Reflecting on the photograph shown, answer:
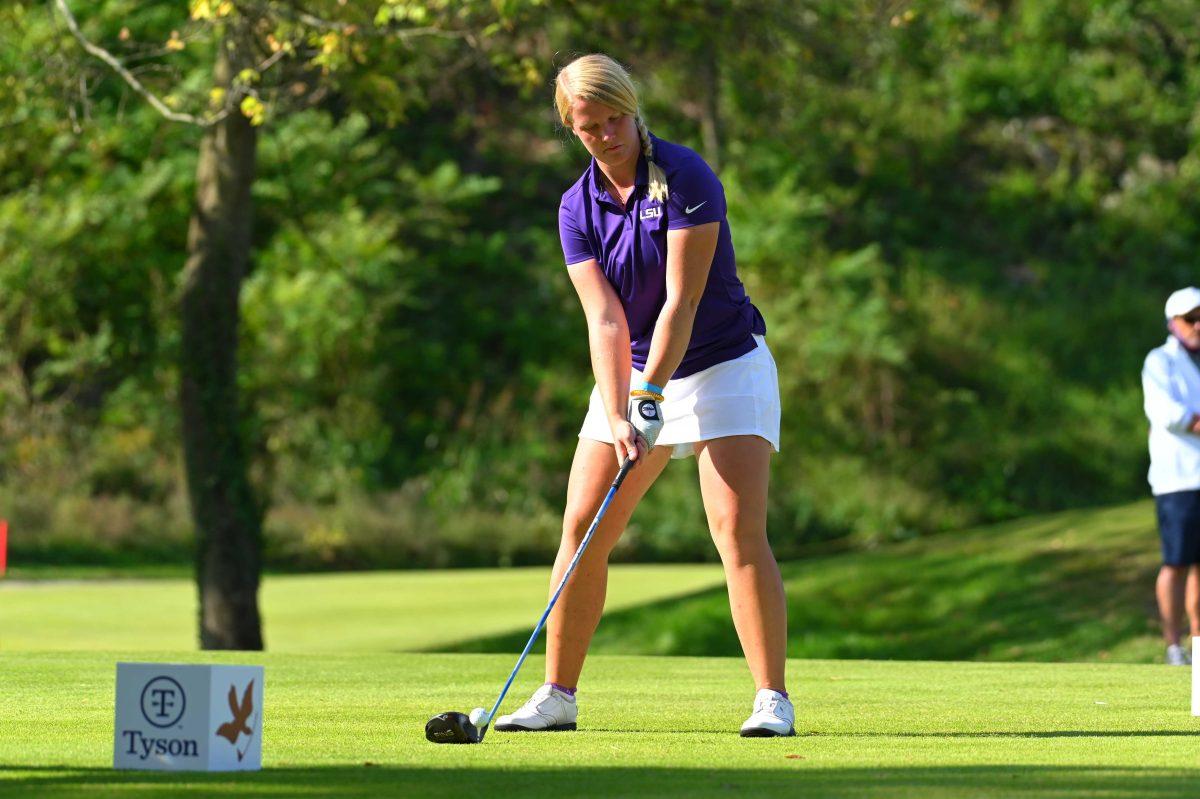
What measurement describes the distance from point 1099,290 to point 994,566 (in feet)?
37.4

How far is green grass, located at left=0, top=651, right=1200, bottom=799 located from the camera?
3.89 meters

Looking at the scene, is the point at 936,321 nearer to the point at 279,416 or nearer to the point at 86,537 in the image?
the point at 279,416

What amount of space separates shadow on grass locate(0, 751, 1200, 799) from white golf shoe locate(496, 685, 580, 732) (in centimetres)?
96

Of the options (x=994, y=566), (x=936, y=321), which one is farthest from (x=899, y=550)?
(x=936, y=321)

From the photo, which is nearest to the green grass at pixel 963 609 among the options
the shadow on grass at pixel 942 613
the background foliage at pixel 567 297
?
the shadow on grass at pixel 942 613

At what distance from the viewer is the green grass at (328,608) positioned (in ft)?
A: 47.5

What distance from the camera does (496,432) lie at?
2402cm

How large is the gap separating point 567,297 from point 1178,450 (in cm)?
1660

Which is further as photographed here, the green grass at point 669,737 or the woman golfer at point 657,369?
the woman golfer at point 657,369

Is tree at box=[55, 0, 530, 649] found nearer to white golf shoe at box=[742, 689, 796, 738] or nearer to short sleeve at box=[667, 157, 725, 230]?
short sleeve at box=[667, 157, 725, 230]

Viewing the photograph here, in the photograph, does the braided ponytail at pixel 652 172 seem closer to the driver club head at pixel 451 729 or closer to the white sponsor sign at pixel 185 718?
the driver club head at pixel 451 729

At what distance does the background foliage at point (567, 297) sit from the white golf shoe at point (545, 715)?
544 inches

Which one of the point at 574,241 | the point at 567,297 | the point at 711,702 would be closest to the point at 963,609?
the point at 711,702

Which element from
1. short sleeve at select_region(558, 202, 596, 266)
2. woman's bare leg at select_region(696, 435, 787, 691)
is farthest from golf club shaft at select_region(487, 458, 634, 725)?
short sleeve at select_region(558, 202, 596, 266)
